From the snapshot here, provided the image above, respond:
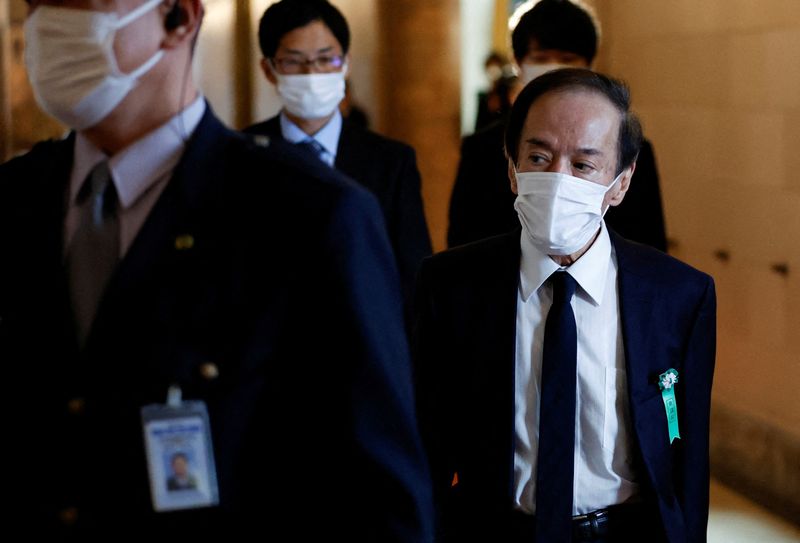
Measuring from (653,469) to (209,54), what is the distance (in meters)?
12.5

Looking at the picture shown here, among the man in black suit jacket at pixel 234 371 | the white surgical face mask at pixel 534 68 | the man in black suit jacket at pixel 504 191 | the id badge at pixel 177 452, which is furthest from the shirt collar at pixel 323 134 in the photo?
the id badge at pixel 177 452

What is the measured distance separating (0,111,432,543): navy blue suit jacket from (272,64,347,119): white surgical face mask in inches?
107

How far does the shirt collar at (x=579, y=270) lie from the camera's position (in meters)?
2.55

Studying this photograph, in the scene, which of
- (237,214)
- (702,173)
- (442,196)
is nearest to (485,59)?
(442,196)

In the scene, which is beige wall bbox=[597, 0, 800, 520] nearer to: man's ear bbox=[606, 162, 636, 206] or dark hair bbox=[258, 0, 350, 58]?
dark hair bbox=[258, 0, 350, 58]

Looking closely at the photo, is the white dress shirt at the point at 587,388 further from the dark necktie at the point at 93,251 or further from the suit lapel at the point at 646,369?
the dark necktie at the point at 93,251

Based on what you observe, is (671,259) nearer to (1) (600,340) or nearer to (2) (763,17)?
(1) (600,340)

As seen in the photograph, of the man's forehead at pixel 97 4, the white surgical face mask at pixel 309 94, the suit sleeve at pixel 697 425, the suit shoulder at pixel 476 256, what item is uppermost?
the man's forehead at pixel 97 4

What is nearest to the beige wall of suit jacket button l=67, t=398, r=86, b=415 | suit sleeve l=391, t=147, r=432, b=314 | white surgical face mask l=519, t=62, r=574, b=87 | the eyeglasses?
white surgical face mask l=519, t=62, r=574, b=87

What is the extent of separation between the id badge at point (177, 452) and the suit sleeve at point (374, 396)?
0.20 metres

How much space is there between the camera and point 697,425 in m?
2.62

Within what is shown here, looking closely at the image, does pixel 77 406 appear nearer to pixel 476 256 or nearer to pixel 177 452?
pixel 177 452

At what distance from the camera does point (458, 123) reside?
1035 centimetres

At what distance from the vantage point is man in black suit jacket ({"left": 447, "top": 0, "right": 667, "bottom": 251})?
3.88 metres
